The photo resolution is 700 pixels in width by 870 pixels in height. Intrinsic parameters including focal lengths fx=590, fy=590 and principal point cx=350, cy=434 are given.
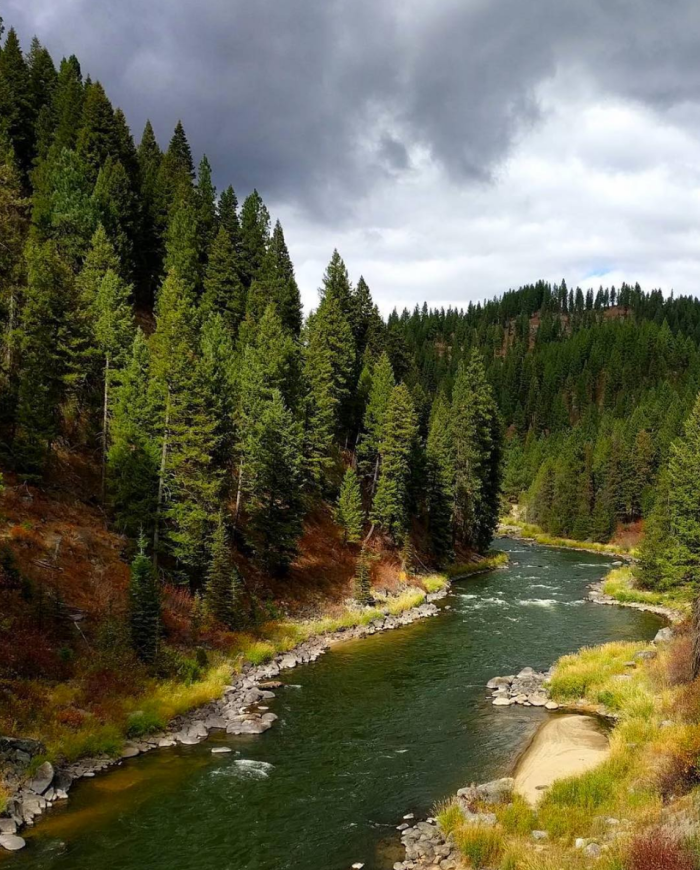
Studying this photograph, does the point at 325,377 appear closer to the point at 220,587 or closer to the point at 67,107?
the point at 220,587

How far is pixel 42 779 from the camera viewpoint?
19203 mm

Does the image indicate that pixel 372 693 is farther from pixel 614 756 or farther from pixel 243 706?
pixel 614 756

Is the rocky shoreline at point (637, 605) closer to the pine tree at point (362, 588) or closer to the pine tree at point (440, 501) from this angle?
the pine tree at point (440, 501)

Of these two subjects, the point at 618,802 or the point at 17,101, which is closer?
the point at 618,802

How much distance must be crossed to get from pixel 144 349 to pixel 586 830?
3572 cm

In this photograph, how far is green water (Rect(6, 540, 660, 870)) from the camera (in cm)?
1678

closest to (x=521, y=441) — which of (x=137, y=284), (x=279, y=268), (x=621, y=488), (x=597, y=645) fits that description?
(x=621, y=488)

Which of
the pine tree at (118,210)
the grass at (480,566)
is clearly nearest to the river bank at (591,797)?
the grass at (480,566)

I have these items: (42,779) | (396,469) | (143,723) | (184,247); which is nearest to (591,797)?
(42,779)

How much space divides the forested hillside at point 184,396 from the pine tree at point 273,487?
174 mm

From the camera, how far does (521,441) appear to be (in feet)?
650

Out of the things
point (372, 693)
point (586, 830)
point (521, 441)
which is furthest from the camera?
point (521, 441)

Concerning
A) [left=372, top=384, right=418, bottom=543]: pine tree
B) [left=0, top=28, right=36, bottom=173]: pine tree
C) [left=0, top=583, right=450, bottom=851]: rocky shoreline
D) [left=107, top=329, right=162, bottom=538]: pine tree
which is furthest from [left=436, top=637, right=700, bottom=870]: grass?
[left=0, top=28, right=36, bottom=173]: pine tree

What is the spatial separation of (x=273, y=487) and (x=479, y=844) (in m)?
30.9
